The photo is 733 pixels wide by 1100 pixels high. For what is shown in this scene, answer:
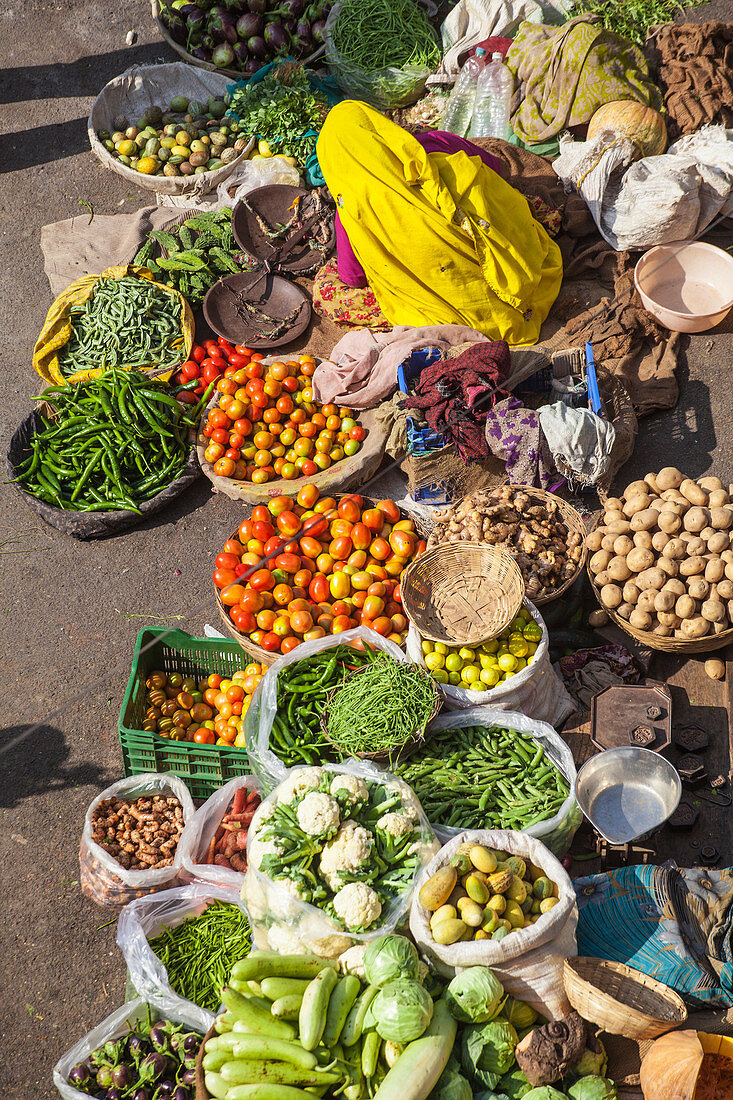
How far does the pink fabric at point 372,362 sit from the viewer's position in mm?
4387

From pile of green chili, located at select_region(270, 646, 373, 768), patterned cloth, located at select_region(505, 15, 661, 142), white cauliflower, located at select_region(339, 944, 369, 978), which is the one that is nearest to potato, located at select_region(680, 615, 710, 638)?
pile of green chili, located at select_region(270, 646, 373, 768)

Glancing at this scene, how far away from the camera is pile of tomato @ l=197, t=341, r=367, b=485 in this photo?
4422 mm

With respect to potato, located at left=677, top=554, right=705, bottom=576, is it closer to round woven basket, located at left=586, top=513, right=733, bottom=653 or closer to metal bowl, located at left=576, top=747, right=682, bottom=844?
round woven basket, located at left=586, top=513, right=733, bottom=653

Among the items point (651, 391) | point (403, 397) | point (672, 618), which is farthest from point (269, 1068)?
point (651, 391)

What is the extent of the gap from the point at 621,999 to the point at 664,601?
155cm

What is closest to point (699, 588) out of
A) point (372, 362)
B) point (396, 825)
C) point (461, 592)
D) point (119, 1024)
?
point (461, 592)

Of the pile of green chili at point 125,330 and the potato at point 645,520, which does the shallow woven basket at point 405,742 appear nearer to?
the potato at point 645,520

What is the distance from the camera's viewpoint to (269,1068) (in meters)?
2.20

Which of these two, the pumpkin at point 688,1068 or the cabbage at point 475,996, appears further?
the cabbage at point 475,996

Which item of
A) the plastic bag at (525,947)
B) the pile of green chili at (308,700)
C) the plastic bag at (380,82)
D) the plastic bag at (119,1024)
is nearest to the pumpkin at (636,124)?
the plastic bag at (380,82)

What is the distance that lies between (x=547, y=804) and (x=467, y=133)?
467cm

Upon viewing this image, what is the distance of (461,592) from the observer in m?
3.43

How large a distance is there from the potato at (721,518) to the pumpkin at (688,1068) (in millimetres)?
1926

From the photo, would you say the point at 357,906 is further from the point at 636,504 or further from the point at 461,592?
the point at 636,504
